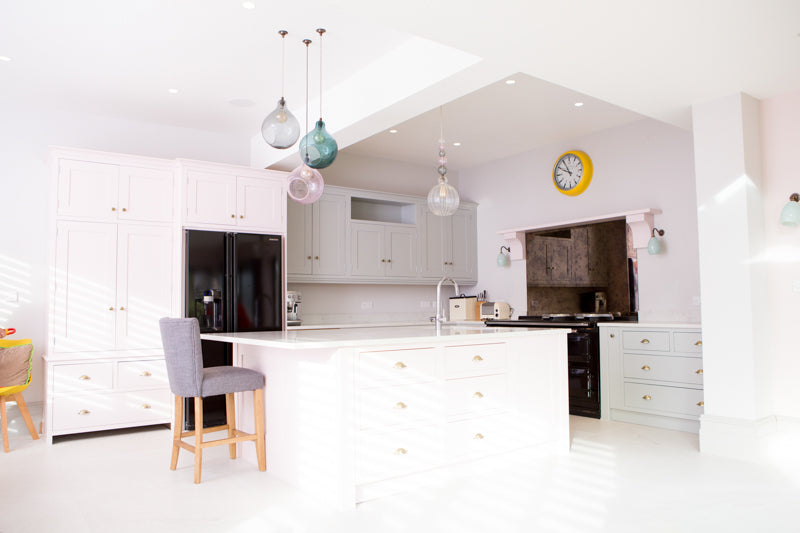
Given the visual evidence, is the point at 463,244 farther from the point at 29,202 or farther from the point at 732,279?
the point at 29,202

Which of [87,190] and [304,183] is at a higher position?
[87,190]

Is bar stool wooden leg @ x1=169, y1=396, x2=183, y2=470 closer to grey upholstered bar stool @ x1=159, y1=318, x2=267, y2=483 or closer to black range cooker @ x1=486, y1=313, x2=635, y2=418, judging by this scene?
grey upholstered bar stool @ x1=159, y1=318, x2=267, y2=483

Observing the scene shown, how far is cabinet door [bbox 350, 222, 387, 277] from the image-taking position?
6367 millimetres

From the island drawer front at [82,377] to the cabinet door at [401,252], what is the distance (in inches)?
120

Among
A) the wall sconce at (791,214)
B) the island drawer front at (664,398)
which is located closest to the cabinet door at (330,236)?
the island drawer front at (664,398)

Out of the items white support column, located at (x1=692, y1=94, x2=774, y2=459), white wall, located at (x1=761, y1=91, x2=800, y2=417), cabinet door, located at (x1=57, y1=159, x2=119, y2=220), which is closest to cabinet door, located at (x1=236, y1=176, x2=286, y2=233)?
cabinet door, located at (x1=57, y1=159, x2=119, y2=220)

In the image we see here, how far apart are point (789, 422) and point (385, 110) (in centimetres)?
339

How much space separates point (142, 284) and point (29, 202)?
4.10ft

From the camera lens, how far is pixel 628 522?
104 inches

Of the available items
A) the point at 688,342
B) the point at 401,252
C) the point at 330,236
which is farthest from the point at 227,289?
the point at 688,342

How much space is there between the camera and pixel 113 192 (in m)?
4.80

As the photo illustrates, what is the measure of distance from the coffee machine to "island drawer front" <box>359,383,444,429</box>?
9.12ft

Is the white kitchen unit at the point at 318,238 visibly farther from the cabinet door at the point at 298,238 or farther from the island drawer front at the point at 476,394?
the island drawer front at the point at 476,394

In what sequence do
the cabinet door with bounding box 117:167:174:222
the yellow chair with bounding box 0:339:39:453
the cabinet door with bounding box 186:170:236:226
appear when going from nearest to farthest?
the yellow chair with bounding box 0:339:39:453
the cabinet door with bounding box 117:167:174:222
the cabinet door with bounding box 186:170:236:226
